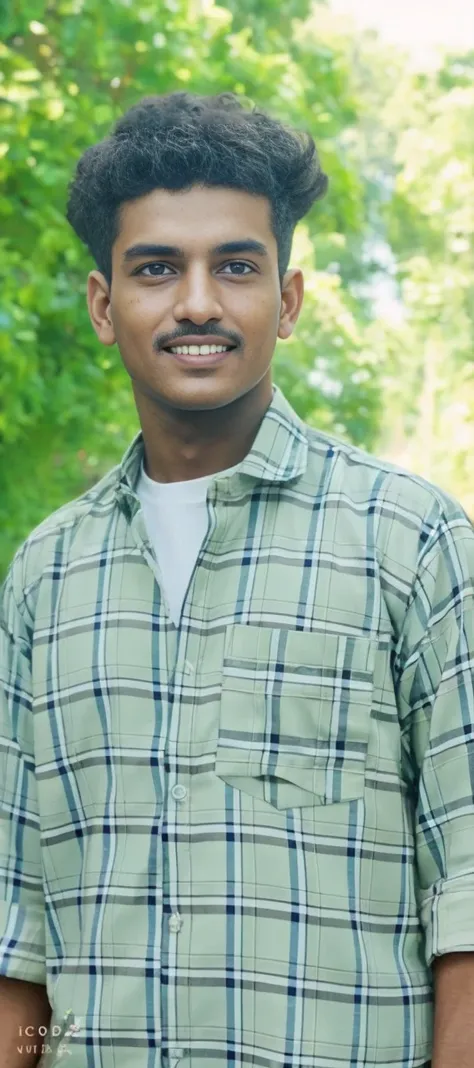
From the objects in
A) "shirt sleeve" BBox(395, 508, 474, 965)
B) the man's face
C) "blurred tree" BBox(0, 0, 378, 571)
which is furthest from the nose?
"blurred tree" BBox(0, 0, 378, 571)

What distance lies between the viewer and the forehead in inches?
84.9

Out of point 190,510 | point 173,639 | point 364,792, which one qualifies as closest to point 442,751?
point 364,792

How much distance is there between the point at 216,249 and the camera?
84.4 inches

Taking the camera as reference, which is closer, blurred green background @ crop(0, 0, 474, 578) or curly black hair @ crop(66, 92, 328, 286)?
curly black hair @ crop(66, 92, 328, 286)

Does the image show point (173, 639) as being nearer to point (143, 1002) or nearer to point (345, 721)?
point (345, 721)

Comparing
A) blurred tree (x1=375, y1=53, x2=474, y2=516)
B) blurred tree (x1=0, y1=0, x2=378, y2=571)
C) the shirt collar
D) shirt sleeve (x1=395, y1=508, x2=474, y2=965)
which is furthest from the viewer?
blurred tree (x1=375, y1=53, x2=474, y2=516)

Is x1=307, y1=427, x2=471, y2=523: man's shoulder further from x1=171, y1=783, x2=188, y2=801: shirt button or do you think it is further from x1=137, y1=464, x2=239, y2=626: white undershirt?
x1=171, y1=783, x2=188, y2=801: shirt button

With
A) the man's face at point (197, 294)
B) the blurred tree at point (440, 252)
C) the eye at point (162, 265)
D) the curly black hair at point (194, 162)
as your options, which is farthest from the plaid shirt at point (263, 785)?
the blurred tree at point (440, 252)

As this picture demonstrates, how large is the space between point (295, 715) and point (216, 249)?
0.69 metres

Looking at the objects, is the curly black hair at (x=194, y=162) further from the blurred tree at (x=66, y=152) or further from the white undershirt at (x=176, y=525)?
the blurred tree at (x=66, y=152)

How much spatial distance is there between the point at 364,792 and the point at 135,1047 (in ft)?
1.52

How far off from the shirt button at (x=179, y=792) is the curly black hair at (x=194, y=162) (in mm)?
830

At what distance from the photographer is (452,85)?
1978 cm

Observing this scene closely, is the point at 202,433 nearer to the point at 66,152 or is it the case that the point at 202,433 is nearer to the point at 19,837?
the point at 19,837
